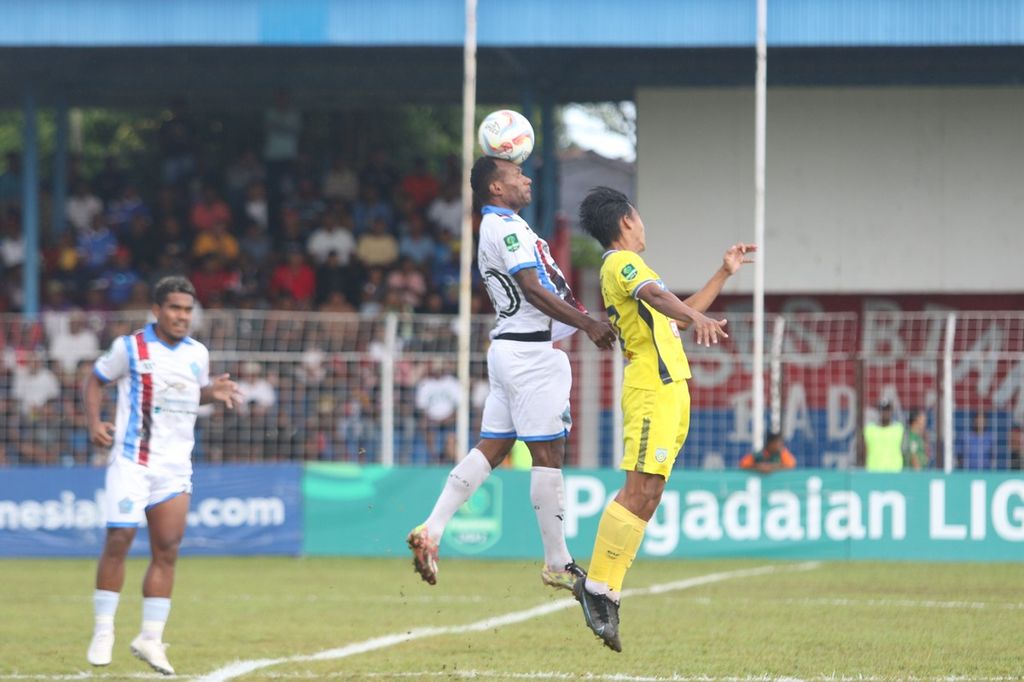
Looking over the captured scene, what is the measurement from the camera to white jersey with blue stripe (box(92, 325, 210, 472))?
9.93 m

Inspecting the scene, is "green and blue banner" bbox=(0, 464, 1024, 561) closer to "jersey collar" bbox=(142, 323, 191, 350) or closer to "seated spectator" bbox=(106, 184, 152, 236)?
"seated spectator" bbox=(106, 184, 152, 236)

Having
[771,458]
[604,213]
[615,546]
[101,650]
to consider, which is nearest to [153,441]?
[101,650]

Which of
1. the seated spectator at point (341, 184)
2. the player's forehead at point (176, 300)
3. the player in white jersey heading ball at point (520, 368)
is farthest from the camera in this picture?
the seated spectator at point (341, 184)

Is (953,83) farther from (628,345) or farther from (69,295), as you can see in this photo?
(628,345)

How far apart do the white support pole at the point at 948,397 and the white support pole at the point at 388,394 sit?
603 centimetres

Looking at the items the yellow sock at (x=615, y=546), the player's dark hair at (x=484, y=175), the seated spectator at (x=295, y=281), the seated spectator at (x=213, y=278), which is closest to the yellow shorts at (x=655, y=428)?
the yellow sock at (x=615, y=546)

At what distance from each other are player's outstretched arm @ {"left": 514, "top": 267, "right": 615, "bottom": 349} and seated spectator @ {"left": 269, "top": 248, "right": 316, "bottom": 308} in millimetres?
14115

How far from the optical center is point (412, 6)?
66.3ft

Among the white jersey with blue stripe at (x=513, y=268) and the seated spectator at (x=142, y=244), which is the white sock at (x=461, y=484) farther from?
the seated spectator at (x=142, y=244)

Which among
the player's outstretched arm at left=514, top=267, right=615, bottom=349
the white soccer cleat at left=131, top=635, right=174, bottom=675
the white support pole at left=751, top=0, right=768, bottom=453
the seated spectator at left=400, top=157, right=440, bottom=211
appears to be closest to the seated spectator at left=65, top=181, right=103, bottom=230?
the seated spectator at left=400, top=157, right=440, bottom=211

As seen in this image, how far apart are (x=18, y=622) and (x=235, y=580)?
347cm

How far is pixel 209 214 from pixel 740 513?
33.4ft

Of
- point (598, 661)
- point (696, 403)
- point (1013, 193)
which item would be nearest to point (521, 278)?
point (598, 661)

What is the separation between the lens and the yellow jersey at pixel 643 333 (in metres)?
8.51
